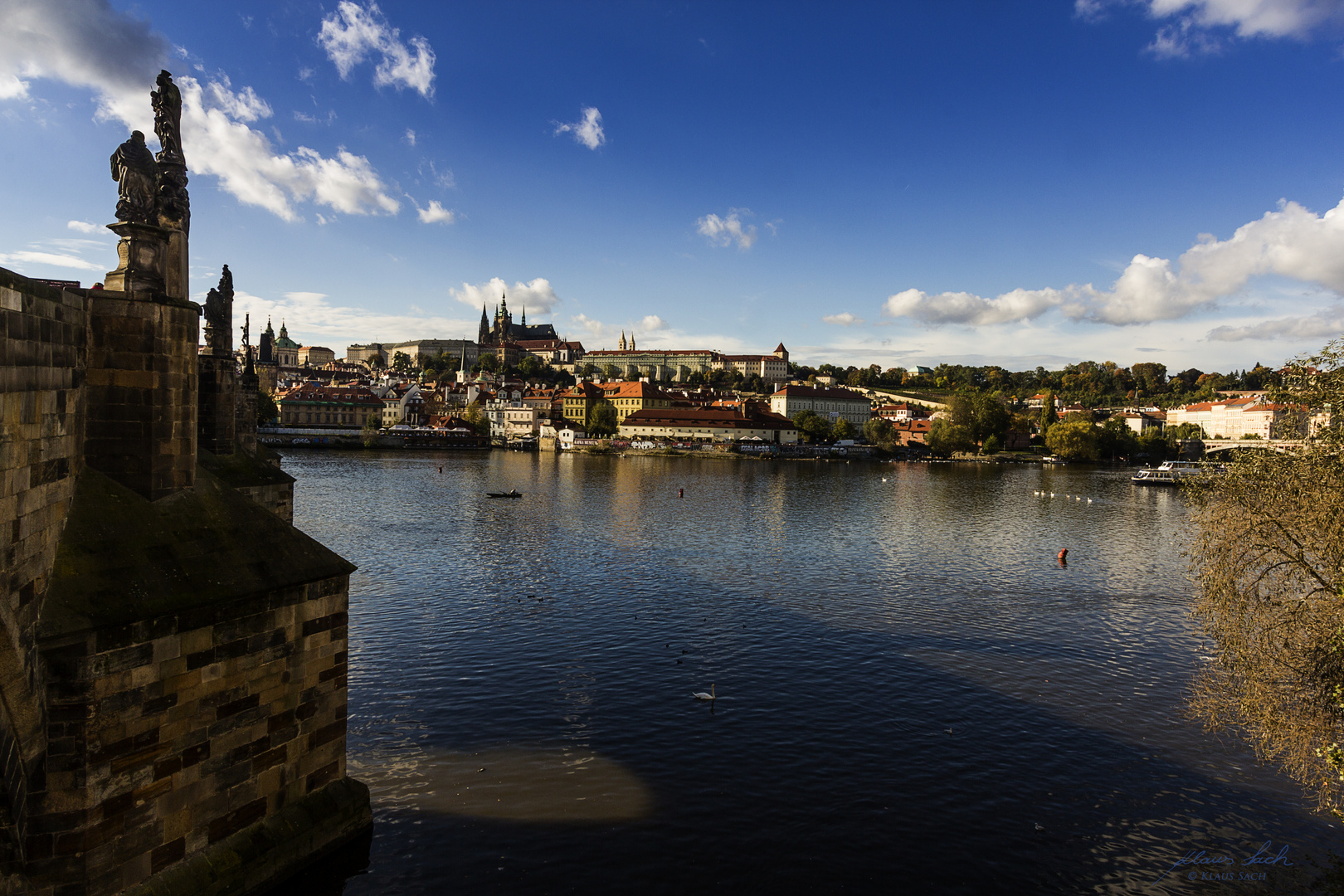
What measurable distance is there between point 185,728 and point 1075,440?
152m

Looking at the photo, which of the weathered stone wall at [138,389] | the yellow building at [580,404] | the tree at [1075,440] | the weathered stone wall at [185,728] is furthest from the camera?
the yellow building at [580,404]

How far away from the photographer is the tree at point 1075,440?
139 meters

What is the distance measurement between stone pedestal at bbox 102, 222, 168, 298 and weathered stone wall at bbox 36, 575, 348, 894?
4.26m

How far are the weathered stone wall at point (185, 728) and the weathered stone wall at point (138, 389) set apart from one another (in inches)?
88.3

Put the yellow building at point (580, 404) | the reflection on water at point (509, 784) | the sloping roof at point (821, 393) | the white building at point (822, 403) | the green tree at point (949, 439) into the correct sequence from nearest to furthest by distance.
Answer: the reflection on water at point (509, 784) → the green tree at point (949, 439) → the yellow building at point (580, 404) → the white building at point (822, 403) → the sloping roof at point (821, 393)

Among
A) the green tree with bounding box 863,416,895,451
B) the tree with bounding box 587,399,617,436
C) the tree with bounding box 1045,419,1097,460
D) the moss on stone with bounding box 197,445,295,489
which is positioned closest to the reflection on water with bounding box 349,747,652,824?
the moss on stone with bounding box 197,445,295,489

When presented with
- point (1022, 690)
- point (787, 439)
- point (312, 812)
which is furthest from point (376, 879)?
point (787, 439)

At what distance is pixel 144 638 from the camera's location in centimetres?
849

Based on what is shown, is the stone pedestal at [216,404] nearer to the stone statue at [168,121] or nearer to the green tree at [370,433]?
the stone statue at [168,121]

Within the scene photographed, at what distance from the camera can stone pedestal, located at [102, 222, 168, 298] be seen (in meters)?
9.76

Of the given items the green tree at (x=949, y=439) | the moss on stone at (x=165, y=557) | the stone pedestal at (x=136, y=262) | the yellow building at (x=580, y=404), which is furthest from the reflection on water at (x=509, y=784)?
the yellow building at (x=580, y=404)

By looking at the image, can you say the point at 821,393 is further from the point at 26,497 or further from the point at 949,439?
the point at 26,497

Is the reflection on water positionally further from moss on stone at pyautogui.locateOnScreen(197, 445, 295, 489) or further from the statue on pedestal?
the statue on pedestal

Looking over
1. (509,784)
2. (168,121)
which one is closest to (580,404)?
(509,784)
